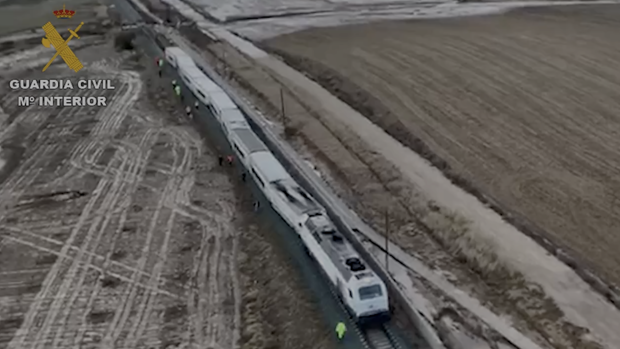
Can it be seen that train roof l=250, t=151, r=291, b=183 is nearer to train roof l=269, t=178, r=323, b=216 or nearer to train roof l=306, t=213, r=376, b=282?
train roof l=269, t=178, r=323, b=216

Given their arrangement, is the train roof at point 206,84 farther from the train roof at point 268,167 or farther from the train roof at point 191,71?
the train roof at point 268,167

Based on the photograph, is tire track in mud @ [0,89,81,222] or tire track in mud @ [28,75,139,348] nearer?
tire track in mud @ [28,75,139,348]

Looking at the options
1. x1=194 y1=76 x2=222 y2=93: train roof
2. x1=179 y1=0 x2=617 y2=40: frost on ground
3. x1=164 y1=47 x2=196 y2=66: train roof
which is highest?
x1=164 y1=47 x2=196 y2=66: train roof

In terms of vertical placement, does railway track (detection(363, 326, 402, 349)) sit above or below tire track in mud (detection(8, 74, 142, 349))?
above

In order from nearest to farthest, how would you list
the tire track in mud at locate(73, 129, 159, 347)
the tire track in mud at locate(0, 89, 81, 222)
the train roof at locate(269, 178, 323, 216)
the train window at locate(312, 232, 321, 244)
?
the train window at locate(312, 232, 321, 244), the tire track in mud at locate(73, 129, 159, 347), the train roof at locate(269, 178, 323, 216), the tire track in mud at locate(0, 89, 81, 222)

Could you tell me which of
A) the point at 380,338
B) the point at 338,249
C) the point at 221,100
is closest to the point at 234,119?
the point at 221,100

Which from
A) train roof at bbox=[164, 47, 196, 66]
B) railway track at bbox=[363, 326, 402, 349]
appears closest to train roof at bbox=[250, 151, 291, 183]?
railway track at bbox=[363, 326, 402, 349]

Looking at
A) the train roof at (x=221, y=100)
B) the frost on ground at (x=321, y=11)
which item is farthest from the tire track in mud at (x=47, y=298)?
the frost on ground at (x=321, y=11)
